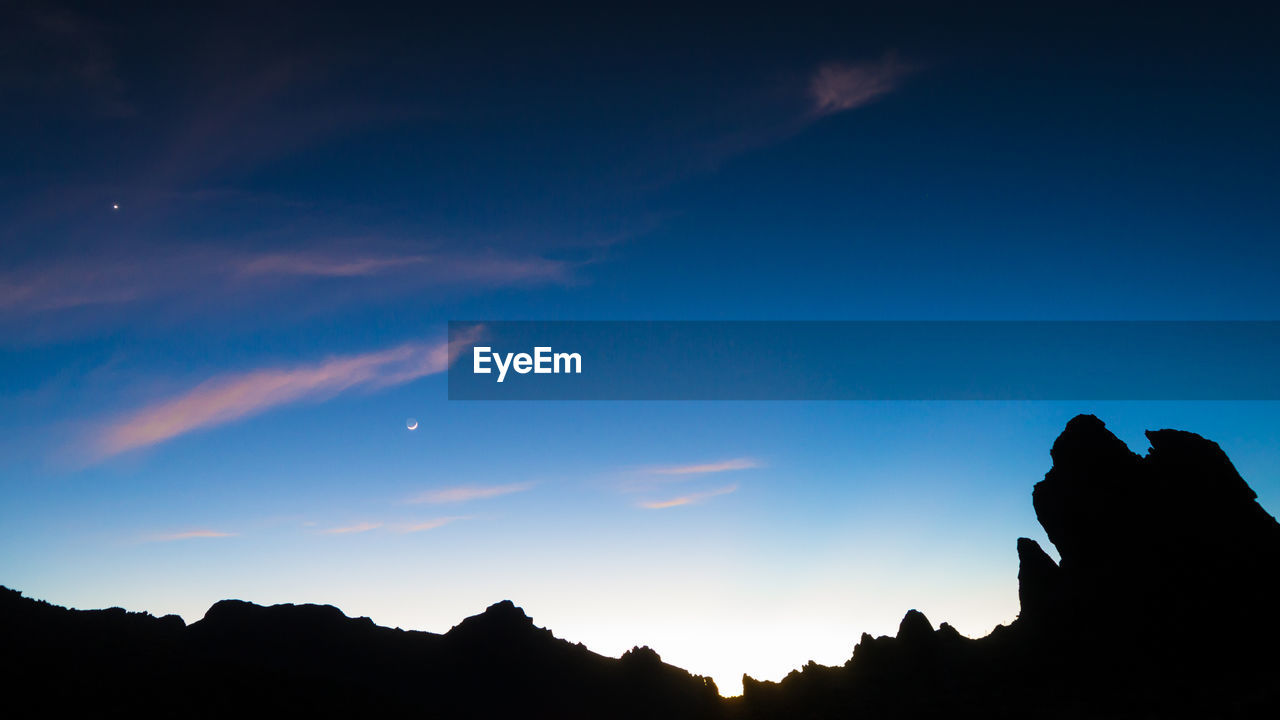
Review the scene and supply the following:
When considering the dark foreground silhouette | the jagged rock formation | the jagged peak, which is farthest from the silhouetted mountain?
the jagged peak

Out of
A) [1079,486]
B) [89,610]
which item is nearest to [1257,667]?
[1079,486]

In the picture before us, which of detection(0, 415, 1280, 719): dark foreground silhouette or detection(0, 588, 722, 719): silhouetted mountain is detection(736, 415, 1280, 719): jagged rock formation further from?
detection(0, 588, 722, 719): silhouetted mountain

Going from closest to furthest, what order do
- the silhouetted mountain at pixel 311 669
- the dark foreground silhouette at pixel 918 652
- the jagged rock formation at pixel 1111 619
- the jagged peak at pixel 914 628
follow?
the silhouetted mountain at pixel 311 669, the dark foreground silhouette at pixel 918 652, the jagged rock formation at pixel 1111 619, the jagged peak at pixel 914 628

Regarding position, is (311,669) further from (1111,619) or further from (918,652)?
(1111,619)

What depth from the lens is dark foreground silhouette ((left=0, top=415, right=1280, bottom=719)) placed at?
52406mm

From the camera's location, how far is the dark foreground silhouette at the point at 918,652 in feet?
172

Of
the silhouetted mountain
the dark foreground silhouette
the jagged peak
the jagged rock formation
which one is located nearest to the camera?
the silhouetted mountain

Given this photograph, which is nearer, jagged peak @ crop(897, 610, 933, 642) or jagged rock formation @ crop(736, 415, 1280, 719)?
jagged rock formation @ crop(736, 415, 1280, 719)

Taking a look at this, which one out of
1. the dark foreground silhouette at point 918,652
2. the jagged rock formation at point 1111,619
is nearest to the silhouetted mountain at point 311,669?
the dark foreground silhouette at point 918,652

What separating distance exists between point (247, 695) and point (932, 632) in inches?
3034

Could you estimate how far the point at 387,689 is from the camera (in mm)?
70750

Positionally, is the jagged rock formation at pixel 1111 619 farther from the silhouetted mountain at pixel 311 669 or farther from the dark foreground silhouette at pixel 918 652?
the silhouetted mountain at pixel 311 669

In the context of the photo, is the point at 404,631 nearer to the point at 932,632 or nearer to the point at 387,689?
the point at 387,689

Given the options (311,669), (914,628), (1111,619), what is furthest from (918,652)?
(311,669)
